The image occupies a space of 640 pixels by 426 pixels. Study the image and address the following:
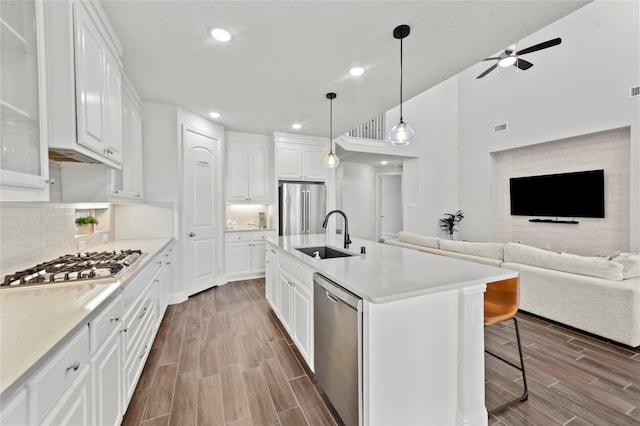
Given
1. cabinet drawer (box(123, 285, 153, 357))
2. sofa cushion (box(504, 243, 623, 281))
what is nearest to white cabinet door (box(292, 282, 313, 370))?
cabinet drawer (box(123, 285, 153, 357))

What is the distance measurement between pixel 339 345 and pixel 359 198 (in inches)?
286

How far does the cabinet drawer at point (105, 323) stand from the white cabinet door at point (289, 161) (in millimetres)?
3615

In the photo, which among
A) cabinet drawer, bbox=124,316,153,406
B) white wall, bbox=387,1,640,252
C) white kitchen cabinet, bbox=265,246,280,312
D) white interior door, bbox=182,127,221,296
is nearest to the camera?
cabinet drawer, bbox=124,316,153,406

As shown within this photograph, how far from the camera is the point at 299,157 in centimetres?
499

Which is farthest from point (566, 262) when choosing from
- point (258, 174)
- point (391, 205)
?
point (391, 205)

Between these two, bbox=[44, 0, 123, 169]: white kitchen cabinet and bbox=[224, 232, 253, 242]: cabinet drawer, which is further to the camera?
bbox=[224, 232, 253, 242]: cabinet drawer

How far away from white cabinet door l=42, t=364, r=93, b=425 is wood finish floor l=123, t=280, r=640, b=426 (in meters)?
0.73

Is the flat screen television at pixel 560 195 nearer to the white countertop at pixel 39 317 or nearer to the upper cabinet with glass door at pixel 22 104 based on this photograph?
the white countertop at pixel 39 317

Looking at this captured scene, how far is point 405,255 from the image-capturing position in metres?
2.08

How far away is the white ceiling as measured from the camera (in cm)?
180

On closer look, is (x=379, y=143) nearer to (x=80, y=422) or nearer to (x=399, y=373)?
(x=399, y=373)

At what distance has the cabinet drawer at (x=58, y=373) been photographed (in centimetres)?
76

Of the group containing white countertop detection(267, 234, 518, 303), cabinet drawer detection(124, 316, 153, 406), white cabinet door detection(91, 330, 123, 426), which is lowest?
cabinet drawer detection(124, 316, 153, 406)

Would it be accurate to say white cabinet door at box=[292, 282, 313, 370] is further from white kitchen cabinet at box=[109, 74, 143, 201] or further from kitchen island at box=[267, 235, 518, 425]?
white kitchen cabinet at box=[109, 74, 143, 201]
